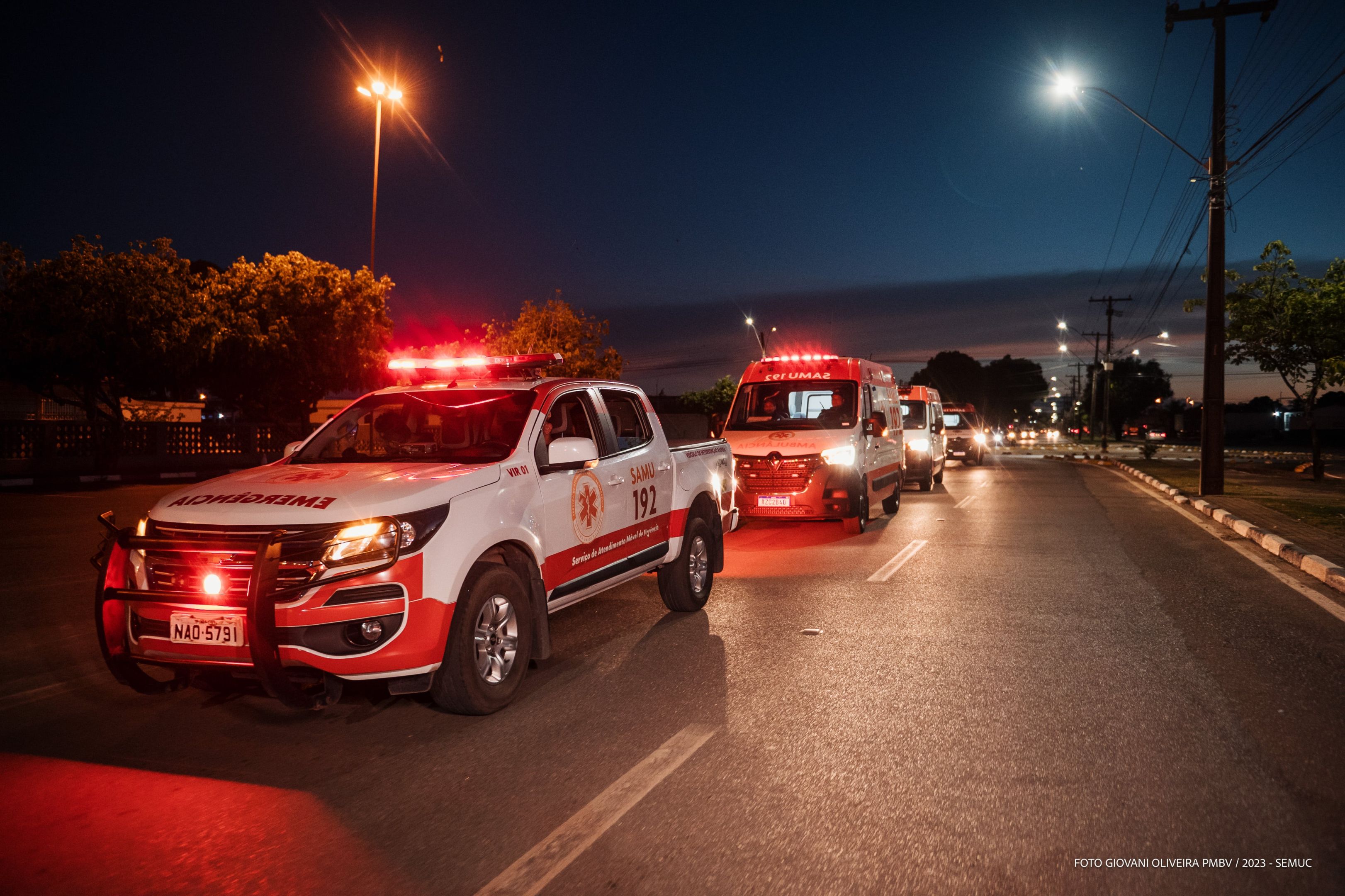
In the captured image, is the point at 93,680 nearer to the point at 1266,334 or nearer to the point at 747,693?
the point at 747,693

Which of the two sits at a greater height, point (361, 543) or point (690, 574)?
point (361, 543)

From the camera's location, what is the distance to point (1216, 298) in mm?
19703

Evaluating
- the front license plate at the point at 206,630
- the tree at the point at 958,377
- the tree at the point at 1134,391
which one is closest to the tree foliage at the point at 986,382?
the tree at the point at 958,377

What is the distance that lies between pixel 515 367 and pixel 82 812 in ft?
12.3

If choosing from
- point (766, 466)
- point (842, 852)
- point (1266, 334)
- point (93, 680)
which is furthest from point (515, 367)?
point (1266, 334)

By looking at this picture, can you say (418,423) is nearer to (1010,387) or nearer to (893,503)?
(893,503)

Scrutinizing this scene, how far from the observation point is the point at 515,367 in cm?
687

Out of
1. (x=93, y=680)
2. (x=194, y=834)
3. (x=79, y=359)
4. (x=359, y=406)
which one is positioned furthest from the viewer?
(x=79, y=359)

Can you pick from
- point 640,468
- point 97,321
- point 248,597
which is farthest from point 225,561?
point 97,321

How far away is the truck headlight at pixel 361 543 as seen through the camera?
182 inches

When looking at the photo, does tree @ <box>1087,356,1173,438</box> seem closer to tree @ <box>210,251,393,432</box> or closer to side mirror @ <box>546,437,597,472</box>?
tree @ <box>210,251,393,432</box>

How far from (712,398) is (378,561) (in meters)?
53.9

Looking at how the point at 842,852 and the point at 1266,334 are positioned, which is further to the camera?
the point at 1266,334

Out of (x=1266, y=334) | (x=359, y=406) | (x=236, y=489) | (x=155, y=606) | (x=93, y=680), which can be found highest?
(x=1266, y=334)
